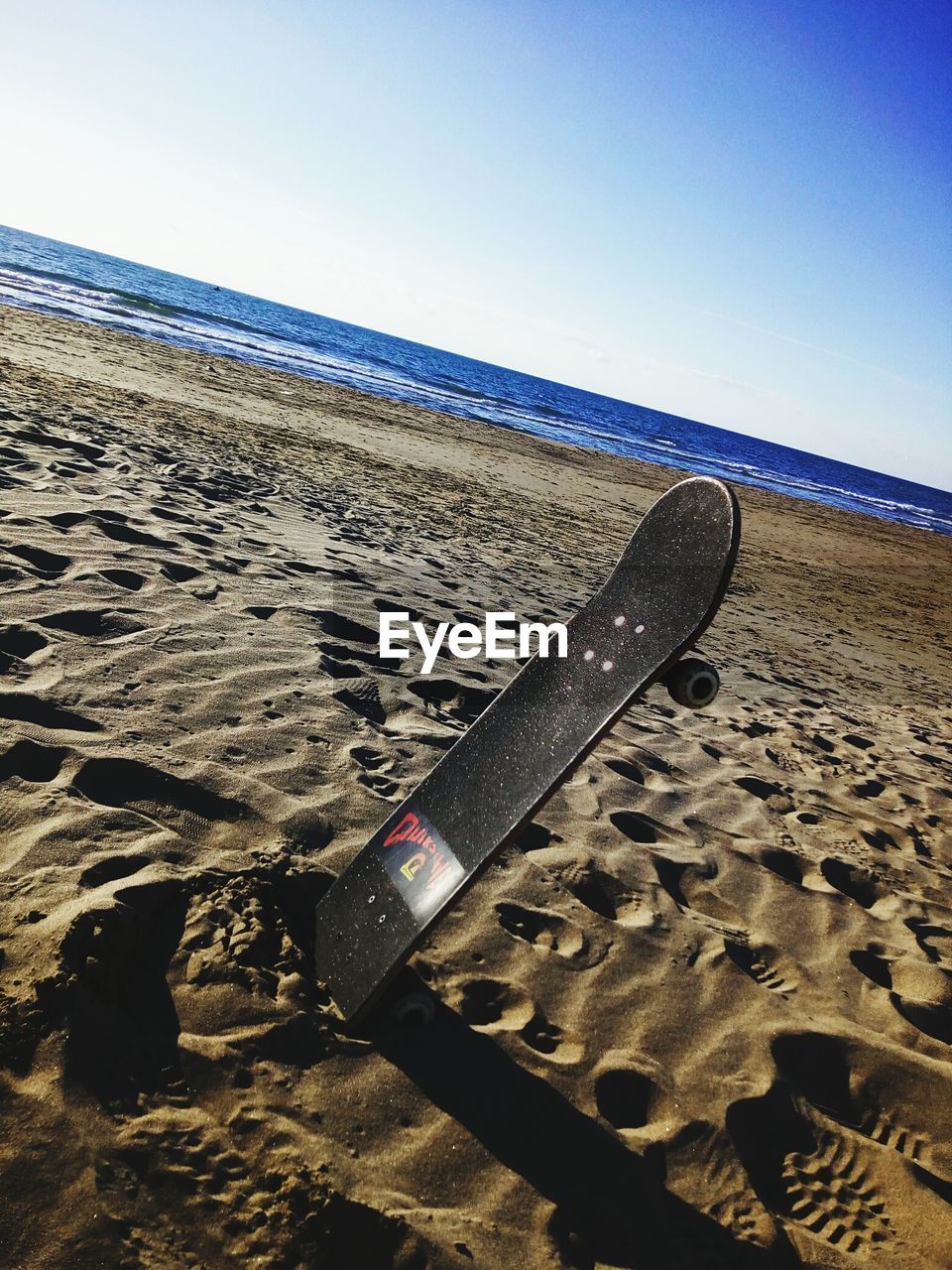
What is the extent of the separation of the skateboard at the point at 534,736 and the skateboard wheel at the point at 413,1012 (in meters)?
0.13

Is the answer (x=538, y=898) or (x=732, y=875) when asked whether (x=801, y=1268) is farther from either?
(x=732, y=875)

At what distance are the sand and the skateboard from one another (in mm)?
259

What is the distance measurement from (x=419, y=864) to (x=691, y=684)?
Result: 962 mm

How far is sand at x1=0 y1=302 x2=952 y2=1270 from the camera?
1.59 metres

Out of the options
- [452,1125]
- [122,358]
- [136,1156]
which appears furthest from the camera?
[122,358]

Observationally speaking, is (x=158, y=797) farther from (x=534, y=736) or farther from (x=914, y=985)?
(x=914, y=985)

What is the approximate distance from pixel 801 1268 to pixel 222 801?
2183 mm

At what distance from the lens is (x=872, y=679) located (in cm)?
677

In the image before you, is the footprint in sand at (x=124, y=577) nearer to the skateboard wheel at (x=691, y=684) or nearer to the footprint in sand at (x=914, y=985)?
the skateboard wheel at (x=691, y=684)

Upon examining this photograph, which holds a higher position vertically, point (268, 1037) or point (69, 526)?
point (69, 526)

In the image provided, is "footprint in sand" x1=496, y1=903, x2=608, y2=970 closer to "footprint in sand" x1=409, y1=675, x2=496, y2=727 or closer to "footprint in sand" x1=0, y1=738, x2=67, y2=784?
"footprint in sand" x1=409, y1=675, x2=496, y2=727

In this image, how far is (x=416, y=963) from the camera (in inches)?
86.4

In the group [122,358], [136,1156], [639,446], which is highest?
[639,446]

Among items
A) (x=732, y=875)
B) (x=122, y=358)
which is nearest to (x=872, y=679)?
(x=732, y=875)
